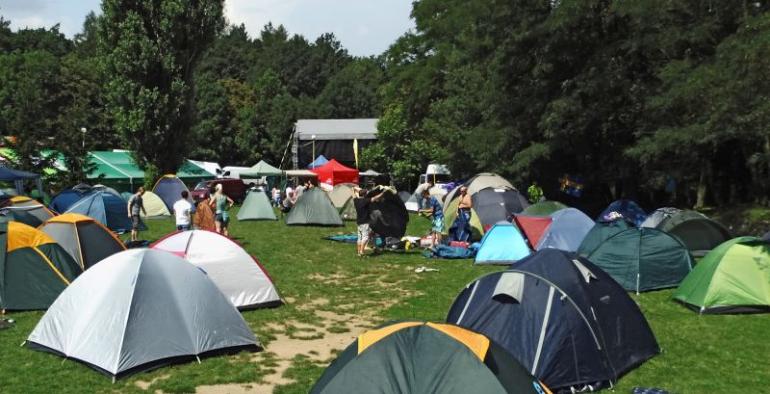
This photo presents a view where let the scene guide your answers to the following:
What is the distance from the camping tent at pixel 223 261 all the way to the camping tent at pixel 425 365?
17.0ft

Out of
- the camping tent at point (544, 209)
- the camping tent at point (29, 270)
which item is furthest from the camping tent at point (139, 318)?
the camping tent at point (544, 209)

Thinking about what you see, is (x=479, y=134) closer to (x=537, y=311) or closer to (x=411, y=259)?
(x=411, y=259)

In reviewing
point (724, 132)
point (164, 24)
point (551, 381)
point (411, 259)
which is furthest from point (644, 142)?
point (164, 24)

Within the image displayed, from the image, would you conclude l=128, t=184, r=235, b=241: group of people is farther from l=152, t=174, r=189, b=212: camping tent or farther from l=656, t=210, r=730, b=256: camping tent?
l=152, t=174, r=189, b=212: camping tent

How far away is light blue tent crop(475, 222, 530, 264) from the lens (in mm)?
14547

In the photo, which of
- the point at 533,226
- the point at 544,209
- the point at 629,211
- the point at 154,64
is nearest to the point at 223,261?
the point at 533,226

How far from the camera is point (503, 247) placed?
47.9 feet

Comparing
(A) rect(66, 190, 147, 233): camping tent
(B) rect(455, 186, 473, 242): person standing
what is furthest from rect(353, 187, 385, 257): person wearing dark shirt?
(A) rect(66, 190, 147, 233): camping tent

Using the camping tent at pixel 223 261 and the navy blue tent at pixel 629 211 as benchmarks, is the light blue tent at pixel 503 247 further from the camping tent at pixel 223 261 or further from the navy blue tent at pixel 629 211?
the camping tent at pixel 223 261

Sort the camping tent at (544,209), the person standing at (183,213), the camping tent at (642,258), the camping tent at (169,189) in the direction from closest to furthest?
1. the camping tent at (642,258)
2. the person standing at (183,213)
3. the camping tent at (544,209)
4. the camping tent at (169,189)

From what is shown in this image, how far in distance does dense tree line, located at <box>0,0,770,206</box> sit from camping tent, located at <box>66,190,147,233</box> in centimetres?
1008

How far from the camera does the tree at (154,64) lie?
29891mm

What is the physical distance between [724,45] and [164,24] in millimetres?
23283

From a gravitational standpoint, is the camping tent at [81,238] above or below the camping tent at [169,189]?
below
